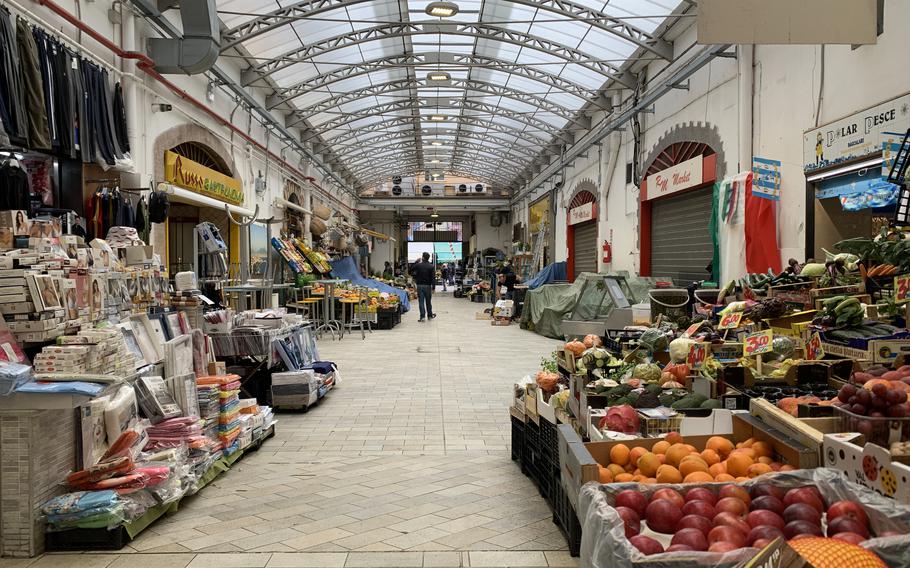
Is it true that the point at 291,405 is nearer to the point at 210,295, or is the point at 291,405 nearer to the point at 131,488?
the point at 210,295

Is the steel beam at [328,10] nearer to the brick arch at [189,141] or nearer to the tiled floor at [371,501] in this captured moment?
the brick arch at [189,141]

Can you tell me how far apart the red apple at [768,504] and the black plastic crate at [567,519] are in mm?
1063

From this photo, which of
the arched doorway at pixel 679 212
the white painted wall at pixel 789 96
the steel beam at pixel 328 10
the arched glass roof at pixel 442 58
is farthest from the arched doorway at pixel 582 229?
the steel beam at pixel 328 10

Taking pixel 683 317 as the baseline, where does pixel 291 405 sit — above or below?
below

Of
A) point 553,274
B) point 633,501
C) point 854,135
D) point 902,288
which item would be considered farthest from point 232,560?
point 553,274

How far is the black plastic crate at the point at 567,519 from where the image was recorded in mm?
3043

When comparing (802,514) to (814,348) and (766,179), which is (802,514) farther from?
(766,179)

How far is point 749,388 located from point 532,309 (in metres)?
10.7

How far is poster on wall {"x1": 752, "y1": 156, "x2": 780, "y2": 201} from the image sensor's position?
7.64m

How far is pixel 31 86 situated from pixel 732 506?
5.92 meters

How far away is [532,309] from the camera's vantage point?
558 inches

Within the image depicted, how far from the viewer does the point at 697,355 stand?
405 cm

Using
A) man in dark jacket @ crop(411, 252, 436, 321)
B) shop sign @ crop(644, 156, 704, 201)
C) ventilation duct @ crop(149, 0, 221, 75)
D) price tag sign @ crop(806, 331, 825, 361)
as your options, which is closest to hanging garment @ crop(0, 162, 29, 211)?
ventilation duct @ crop(149, 0, 221, 75)

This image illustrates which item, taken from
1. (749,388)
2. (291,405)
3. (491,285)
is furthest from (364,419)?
(491,285)
